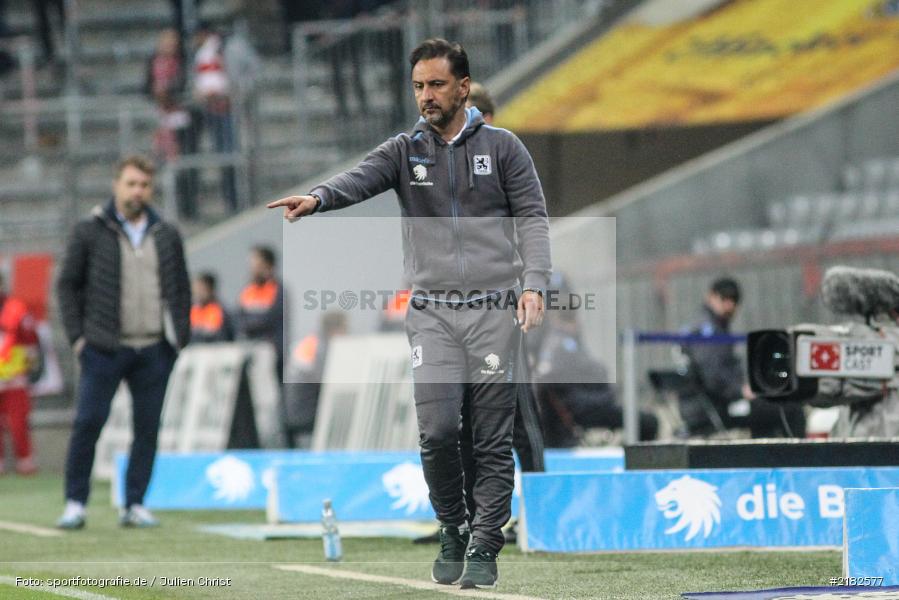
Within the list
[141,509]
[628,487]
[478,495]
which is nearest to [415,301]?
[478,495]

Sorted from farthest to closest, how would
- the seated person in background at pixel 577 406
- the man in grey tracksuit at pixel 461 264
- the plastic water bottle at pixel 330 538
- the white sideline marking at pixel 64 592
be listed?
the seated person in background at pixel 577 406 → the plastic water bottle at pixel 330 538 → the man in grey tracksuit at pixel 461 264 → the white sideline marking at pixel 64 592

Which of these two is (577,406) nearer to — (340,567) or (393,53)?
(393,53)

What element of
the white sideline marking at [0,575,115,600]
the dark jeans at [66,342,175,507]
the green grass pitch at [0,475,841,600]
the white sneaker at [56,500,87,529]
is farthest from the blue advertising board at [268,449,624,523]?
the white sideline marking at [0,575,115,600]

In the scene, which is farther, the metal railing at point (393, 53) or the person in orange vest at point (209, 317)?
the metal railing at point (393, 53)

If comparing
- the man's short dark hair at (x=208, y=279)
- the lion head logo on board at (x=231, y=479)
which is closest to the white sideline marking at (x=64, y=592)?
the lion head logo on board at (x=231, y=479)

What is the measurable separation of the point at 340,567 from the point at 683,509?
1.61 m

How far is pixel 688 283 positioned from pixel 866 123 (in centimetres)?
449

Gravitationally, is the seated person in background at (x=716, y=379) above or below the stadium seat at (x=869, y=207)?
below

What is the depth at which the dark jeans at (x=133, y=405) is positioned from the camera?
994 cm

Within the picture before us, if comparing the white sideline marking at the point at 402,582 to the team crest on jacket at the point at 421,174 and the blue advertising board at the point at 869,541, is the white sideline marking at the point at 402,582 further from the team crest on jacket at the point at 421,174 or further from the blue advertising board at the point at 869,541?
the team crest on jacket at the point at 421,174

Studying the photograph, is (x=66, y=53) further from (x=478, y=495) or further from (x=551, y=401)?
(x=478, y=495)

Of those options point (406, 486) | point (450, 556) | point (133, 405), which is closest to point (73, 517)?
point (133, 405)

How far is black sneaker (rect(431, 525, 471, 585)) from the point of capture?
6.52 m

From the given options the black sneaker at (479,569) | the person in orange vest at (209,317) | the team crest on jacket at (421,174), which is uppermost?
the team crest on jacket at (421,174)
